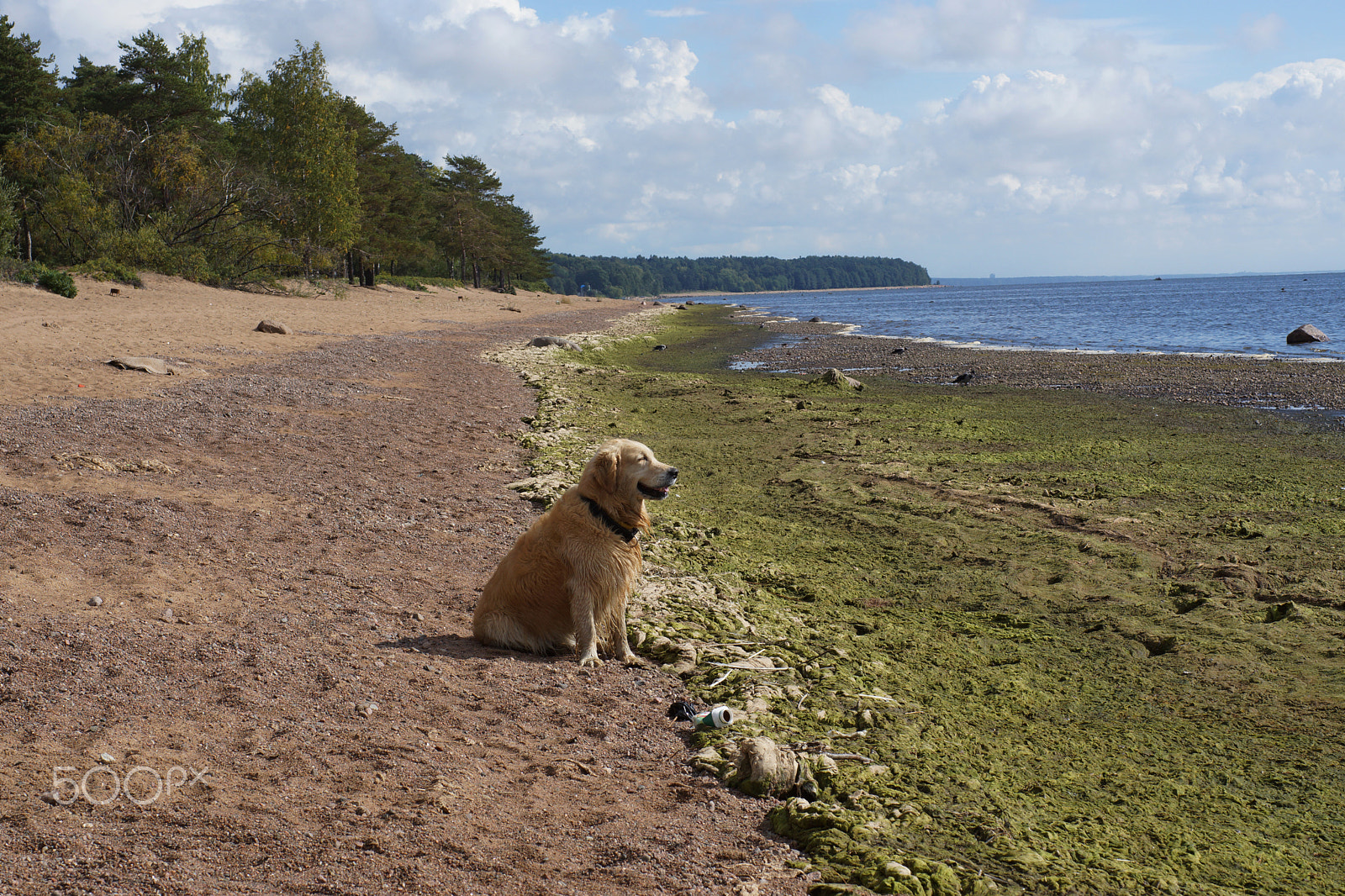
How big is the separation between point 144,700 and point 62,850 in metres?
1.31

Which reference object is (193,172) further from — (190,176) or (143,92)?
(143,92)

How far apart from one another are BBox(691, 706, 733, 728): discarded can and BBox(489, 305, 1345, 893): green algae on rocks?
0.10 m

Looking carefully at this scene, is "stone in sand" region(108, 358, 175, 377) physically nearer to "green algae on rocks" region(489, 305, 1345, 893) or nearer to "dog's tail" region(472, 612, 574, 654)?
"green algae on rocks" region(489, 305, 1345, 893)

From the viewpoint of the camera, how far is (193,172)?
35.8m

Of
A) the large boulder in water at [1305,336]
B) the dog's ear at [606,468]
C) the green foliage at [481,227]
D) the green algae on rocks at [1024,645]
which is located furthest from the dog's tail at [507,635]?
the green foliage at [481,227]

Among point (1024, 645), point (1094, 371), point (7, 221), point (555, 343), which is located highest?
point (7, 221)

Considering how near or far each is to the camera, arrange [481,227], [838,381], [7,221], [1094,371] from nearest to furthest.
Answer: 1. [838,381]
2. [1094,371]
3. [7,221]
4. [481,227]

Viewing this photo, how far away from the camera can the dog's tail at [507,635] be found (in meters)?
5.66

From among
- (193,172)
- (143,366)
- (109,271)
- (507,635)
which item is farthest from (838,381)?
(193,172)

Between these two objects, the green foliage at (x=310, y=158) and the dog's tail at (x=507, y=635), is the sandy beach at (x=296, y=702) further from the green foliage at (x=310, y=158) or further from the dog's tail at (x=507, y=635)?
the green foliage at (x=310, y=158)

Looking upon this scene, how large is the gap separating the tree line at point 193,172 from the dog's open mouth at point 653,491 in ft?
90.5

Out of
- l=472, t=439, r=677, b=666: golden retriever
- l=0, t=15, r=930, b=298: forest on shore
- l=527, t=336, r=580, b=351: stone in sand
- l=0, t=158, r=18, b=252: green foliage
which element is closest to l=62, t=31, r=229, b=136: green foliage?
l=0, t=15, r=930, b=298: forest on shore

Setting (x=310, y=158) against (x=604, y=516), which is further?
(x=310, y=158)

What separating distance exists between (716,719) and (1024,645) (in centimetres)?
A: 287
